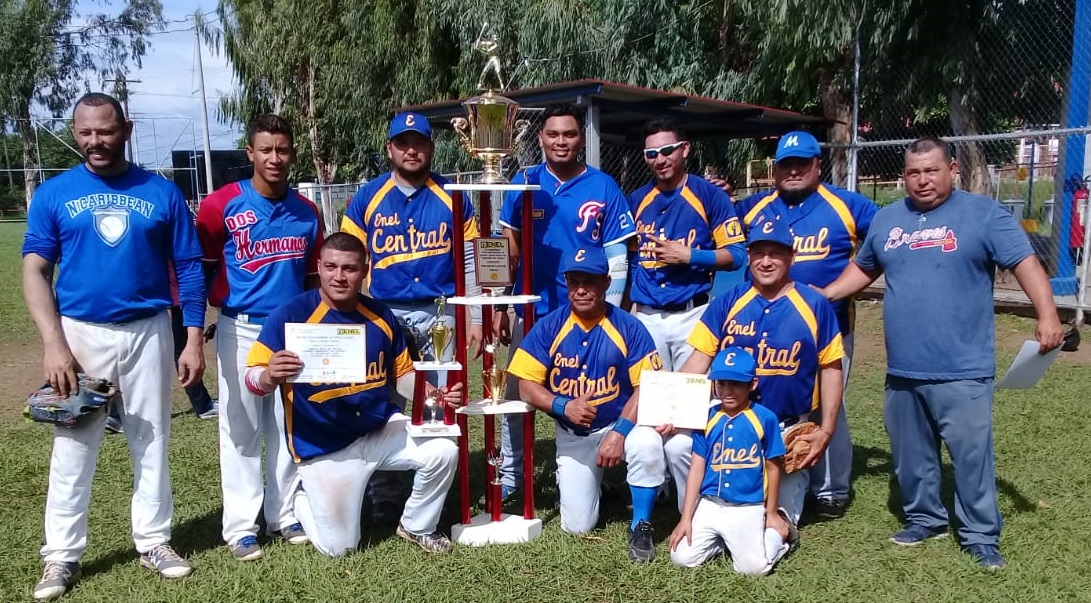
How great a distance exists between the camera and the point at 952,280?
3.76 meters

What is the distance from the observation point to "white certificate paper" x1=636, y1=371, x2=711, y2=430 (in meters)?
3.94

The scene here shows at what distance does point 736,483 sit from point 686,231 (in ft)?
4.63

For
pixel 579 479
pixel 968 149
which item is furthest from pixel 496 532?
pixel 968 149

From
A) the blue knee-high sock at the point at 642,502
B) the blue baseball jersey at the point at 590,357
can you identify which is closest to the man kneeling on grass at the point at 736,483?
the blue knee-high sock at the point at 642,502

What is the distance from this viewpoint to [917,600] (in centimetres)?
357

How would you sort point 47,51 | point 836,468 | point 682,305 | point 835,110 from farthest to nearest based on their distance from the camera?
point 47,51 → point 835,110 → point 682,305 → point 836,468

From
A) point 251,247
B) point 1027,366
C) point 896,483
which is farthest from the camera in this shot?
point 896,483

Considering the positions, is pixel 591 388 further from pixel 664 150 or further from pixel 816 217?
pixel 816 217

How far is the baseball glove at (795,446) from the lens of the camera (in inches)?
157

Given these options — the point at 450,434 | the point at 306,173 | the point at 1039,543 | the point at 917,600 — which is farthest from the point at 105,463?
the point at 306,173

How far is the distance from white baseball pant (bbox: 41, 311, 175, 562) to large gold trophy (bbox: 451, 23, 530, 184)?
5.32 ft

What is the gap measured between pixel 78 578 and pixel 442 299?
2.04 meters

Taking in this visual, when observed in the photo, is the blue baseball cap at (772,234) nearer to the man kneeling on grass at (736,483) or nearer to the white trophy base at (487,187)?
the man kneeling on grass at (736,483)

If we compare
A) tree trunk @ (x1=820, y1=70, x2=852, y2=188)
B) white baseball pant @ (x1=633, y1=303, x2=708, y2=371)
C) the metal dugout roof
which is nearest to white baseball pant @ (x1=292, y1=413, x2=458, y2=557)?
white baseball pant @ (x1=633, y1=303, x2=708, y2=371)
